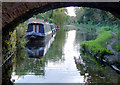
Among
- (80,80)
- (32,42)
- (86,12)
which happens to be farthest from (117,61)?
(86,12)

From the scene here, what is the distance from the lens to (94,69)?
31.0 ft

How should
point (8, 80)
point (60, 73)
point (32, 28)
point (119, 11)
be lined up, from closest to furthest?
point (119, 11) < point (8, 80) < point (60, 73) < point (32, 28)

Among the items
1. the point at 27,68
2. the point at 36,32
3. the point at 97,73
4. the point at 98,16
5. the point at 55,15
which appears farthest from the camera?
the point at 55,15

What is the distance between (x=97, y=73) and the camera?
870cm

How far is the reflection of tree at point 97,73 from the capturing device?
7709mm

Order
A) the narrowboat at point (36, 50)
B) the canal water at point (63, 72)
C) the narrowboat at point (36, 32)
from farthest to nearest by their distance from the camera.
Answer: the narrowboat at point (36, 32), the narrowboat at point (36, 50), the canal water at point (63, 72)

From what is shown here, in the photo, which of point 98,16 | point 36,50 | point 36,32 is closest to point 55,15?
point 98,16

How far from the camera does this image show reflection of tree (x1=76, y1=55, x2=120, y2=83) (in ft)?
25.3

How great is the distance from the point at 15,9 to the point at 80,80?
176 inches

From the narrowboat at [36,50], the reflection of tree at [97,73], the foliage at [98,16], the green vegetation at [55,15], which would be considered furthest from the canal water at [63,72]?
the green vegetation at [55,15]

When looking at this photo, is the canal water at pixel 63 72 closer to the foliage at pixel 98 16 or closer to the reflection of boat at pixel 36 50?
the reflection of boat at pixel 36 50

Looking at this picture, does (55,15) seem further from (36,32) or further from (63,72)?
(63,72)

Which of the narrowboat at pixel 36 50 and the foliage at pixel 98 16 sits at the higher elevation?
the foliage at pixel 98 16

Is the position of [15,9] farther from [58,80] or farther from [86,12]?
[86,12]
